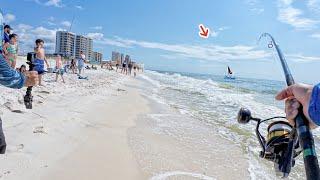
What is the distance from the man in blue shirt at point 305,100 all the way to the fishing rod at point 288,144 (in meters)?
0.03

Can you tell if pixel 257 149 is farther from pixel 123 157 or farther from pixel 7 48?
pixel 7 48

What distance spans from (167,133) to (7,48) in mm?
4979

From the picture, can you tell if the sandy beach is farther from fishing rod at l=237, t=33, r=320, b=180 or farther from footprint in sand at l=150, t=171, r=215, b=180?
fishing rod at l=237, t=33, r=320, b=180

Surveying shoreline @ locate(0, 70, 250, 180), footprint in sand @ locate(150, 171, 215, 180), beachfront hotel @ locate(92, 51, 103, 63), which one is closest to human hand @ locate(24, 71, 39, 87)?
shoreline @ locate(0, 70, 250, 180)

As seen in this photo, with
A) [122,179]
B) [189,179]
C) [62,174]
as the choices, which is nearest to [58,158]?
[62,174]

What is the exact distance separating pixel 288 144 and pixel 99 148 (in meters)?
3.62

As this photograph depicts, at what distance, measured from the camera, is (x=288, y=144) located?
1.99m

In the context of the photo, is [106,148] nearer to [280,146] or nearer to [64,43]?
[280,146]

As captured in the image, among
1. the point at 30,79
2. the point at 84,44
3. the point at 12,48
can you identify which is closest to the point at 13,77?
the point at 30,79

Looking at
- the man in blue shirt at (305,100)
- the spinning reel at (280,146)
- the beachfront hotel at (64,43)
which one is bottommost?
the spinning reel at (280,146)

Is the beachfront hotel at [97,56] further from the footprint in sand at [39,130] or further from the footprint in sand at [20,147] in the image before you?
the footprint in sand at [20,147]

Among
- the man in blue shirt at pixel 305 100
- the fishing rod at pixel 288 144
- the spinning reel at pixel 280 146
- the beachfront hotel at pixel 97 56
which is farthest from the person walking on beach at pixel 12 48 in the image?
the beachfront hotel at pixel 97 56

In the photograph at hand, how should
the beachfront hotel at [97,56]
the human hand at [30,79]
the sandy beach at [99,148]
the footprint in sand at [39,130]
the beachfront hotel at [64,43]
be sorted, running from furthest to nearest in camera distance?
the beachfront hotel at [97,56] < the beachfront hotel at [64,43] < the footprint in sand at [39,130] < the sandy beach at [99,148] < the human hand at [30,79]

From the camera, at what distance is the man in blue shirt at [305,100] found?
4.55 ft
